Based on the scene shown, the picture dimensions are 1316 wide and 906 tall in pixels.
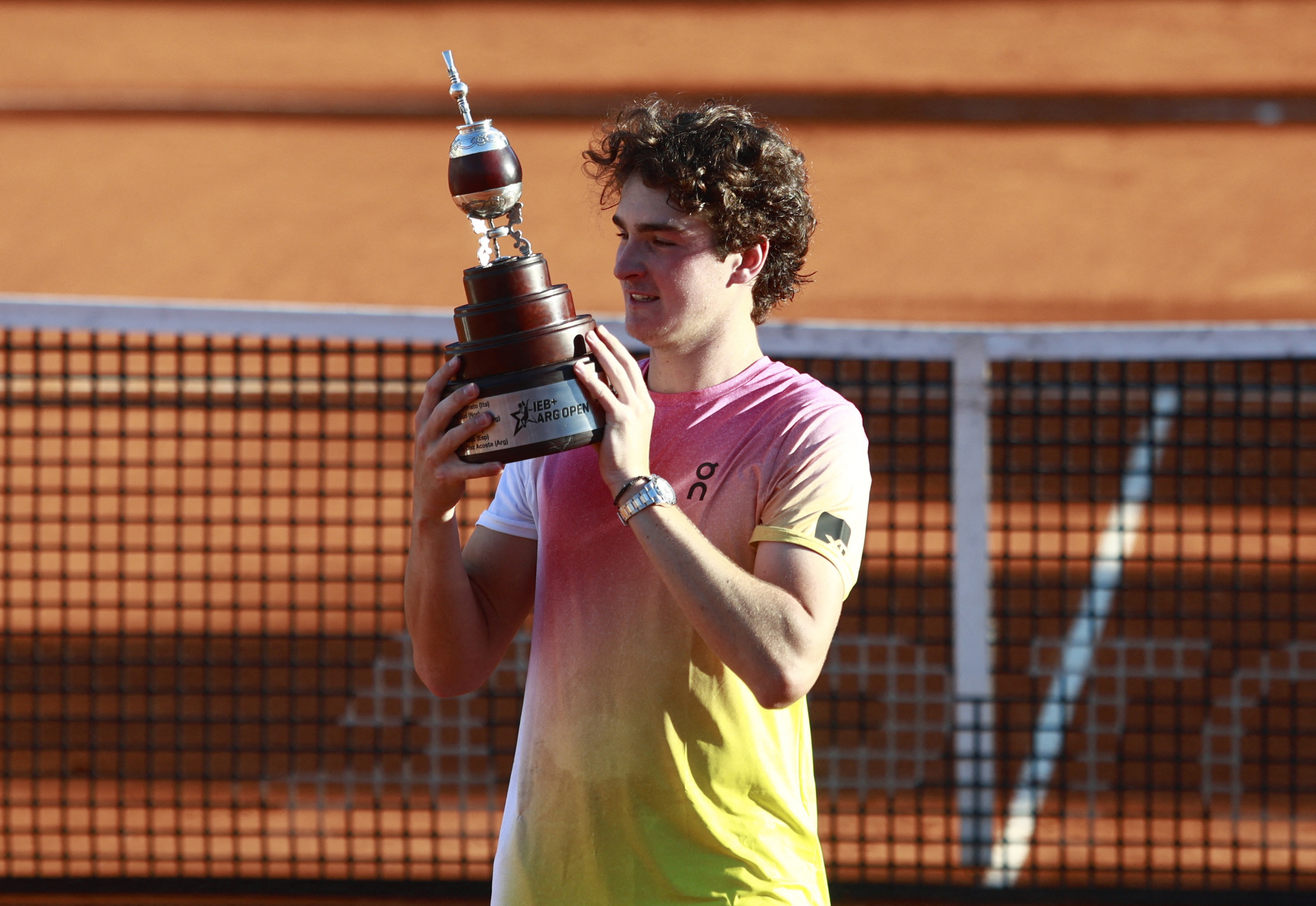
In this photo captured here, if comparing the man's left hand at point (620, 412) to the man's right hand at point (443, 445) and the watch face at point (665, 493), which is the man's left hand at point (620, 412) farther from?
the man's right hand at point (443, 445)

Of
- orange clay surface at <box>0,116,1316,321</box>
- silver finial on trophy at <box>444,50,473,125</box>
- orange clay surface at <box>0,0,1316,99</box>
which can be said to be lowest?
silver finial on trophy at <box>444,50,473,125</box>

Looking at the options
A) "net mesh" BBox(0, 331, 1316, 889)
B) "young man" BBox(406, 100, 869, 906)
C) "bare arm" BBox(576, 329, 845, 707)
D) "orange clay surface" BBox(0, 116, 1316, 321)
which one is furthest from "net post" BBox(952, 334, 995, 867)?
"orange clay surface" BBox(0, 116, 1316, 321)

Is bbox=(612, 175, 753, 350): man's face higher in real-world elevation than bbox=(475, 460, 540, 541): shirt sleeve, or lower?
higher

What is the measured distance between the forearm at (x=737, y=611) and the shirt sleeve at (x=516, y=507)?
379mm

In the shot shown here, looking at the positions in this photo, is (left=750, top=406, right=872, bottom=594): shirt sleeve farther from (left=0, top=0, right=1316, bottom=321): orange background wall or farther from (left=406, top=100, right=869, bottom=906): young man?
(left=0, top=0, right=1316, bottom=321): orange background wall

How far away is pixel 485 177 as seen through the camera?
1.63m

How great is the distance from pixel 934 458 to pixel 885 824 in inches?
107

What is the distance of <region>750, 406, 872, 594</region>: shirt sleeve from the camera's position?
5.03 ft

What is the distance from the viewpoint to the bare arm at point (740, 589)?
4.78 ft

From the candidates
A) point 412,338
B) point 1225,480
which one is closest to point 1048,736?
point 1225,480

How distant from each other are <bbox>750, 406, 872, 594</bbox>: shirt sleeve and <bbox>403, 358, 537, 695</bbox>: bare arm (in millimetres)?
362

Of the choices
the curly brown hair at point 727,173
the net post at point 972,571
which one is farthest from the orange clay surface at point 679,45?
the curly brown hair at point 727,173

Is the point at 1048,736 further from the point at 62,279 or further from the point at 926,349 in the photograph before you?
the point at 62,279

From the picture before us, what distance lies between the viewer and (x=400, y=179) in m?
9.03
